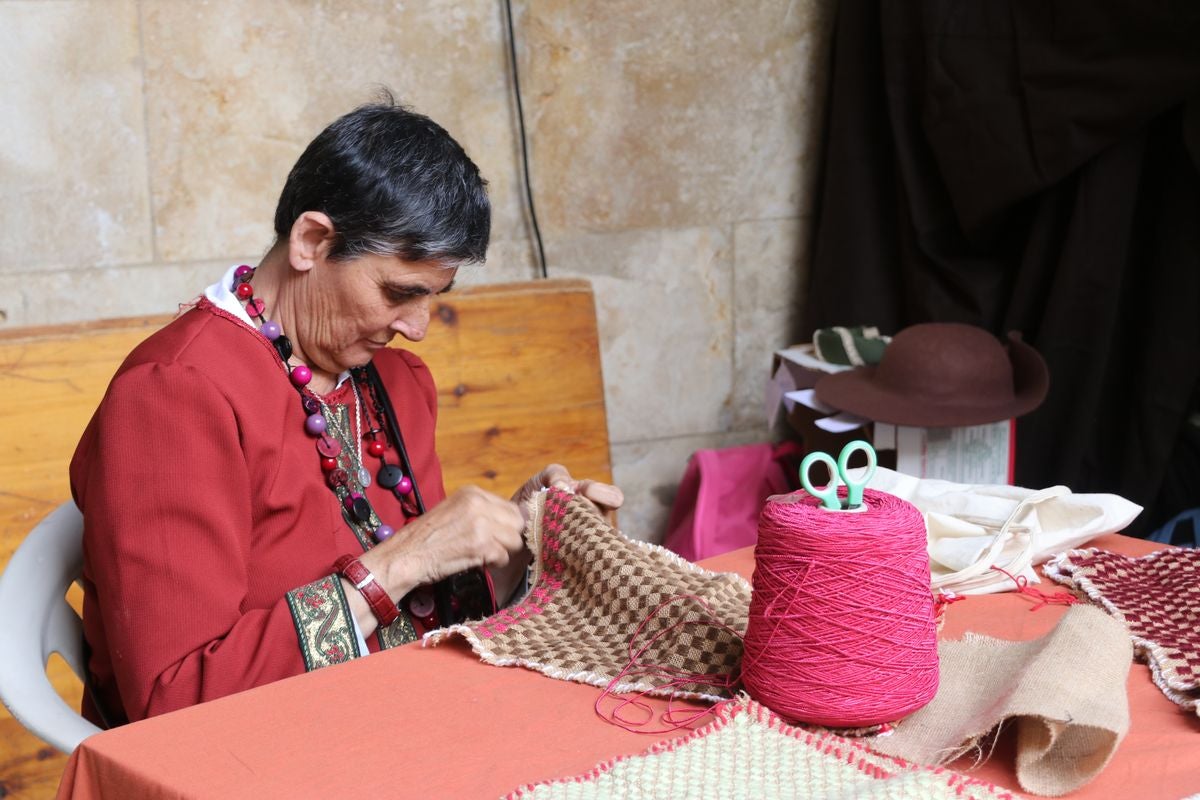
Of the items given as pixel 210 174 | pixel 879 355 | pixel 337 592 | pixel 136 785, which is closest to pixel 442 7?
pixel 210 174

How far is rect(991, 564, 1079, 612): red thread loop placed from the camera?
5.51 feet

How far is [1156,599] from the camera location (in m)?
1.65

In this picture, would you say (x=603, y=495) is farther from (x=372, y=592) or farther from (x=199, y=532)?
(x=199, y=532)

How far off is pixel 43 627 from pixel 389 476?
551mm

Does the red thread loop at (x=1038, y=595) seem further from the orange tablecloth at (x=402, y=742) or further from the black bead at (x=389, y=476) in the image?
the black bead at (x=389, y=476)

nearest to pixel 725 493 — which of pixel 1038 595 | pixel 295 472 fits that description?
pixel 1038 595

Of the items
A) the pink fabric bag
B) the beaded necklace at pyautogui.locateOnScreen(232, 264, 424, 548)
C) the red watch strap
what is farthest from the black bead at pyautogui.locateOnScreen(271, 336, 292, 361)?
the pink fabric bag

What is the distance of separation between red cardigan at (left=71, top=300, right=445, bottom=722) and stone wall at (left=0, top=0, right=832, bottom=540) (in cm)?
126

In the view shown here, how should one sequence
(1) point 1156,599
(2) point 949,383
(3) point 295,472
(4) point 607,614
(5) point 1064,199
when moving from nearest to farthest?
(4) point 607,614 < (1) point 1156,599 < (3) point 295,472 < (2) point 949,383 < (5) point 1064,199

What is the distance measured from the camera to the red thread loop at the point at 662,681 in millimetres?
1322

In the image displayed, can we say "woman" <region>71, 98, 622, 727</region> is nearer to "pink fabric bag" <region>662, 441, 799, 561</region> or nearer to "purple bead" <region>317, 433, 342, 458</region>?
"purple bead" <region>317, 433, 342, 458</region>

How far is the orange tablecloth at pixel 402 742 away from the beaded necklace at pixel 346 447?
0.45 m

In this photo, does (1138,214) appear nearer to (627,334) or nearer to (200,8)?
(627,334)

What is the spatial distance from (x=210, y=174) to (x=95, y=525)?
5.18 ft
